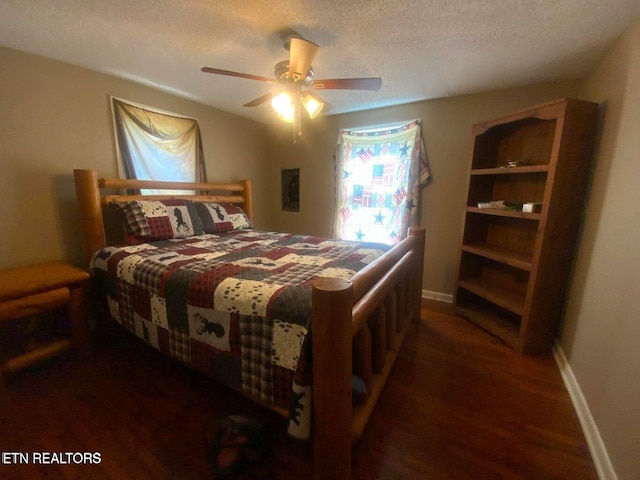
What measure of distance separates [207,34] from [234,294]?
1.59m

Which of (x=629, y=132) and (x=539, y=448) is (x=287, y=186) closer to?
(x=629, y=132)

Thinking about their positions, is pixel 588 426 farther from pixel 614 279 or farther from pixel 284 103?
pixel 284 103

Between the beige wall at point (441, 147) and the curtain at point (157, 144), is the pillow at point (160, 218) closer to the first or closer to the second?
the curtain at point (157, 144)

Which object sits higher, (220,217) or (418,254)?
(220,217)

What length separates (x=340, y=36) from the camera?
1.55m

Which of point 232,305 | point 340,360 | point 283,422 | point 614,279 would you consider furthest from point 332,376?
point 614,279

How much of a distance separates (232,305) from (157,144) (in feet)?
7.03

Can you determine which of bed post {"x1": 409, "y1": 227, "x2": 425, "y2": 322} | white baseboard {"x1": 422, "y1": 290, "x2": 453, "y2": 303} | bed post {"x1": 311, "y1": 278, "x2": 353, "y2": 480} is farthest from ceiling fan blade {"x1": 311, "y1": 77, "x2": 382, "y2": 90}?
white baseboard {"x1": 422, "y1": 290, "x2": 453, "y2": 303}

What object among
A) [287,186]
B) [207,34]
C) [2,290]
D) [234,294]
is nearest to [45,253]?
[2,290]

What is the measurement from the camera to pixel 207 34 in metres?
1.55

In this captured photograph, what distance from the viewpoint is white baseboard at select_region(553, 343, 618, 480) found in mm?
1044

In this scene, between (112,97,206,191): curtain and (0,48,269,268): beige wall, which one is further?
(112,97,206,191): curtain

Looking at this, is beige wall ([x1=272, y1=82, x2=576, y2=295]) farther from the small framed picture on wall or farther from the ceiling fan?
the ceiling fan

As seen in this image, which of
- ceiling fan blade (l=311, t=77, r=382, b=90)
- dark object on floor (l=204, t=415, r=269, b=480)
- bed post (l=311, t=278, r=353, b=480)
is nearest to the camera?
bed post (l=311, t=278, r=353, b=480)
